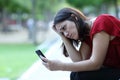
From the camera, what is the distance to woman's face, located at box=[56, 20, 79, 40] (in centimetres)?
364

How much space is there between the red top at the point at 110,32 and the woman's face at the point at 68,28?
16 cm

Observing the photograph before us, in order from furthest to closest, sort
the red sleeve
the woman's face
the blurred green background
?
the blurred green background
the woman's face
the red sleeve

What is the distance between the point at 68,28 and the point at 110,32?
381 mm

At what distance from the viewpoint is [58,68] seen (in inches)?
144

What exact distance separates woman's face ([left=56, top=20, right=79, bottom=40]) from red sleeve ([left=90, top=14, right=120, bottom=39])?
6.6 inches

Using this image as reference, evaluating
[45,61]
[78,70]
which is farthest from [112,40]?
[45,61]

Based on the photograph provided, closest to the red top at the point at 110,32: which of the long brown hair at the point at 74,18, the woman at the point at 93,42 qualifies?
the woman at the point at 93,42

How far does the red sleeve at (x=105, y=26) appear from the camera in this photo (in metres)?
3.53

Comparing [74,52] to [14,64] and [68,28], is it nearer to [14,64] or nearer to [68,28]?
[68,28]

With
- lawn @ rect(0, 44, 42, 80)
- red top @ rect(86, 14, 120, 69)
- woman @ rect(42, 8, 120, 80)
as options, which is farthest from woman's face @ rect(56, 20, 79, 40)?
lawn @ rect(0, 44, 42, 80)

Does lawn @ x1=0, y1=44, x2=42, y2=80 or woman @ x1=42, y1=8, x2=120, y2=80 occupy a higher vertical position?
lawn @ x1=0, y1=44, x2=42, y2=80

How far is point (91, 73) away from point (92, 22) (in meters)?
0.47

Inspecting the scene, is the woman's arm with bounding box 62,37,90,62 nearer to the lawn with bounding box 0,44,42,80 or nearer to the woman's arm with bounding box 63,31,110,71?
the woman's arm with bounding box 63,31,110,71

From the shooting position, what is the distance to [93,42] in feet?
11.7
